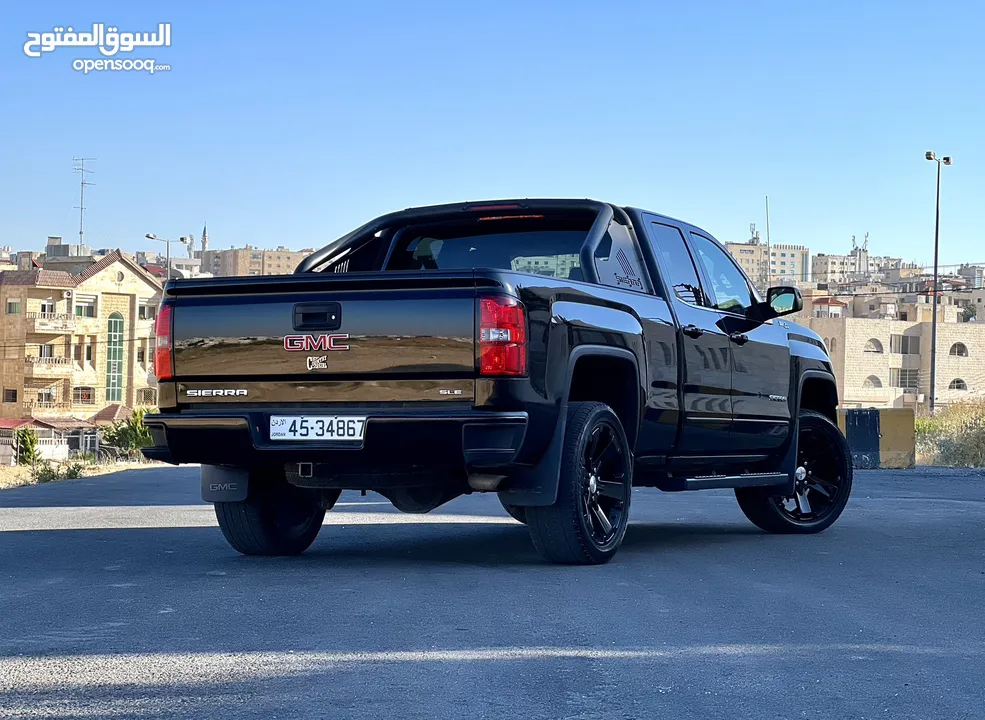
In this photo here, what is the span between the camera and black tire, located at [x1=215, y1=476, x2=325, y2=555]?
27.3 ft

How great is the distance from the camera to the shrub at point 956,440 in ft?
77.4

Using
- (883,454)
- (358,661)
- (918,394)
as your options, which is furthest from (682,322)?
(918,394)

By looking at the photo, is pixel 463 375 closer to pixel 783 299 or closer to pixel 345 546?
pixel 345 546

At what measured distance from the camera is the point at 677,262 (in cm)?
935

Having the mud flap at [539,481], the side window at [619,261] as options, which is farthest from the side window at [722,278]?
the mud flap at [539,481]

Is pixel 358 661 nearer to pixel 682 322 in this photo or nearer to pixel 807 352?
pixel 682 322

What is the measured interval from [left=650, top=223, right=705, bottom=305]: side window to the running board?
1.13m

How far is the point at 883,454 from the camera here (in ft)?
75.1

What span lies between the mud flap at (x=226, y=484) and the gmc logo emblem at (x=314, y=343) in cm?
103

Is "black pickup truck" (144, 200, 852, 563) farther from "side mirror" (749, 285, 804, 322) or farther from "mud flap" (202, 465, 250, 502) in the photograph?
"side mirror" (749, 285, 804, 322)

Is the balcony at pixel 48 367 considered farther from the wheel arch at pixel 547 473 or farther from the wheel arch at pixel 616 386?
the wheel arch at pixel 547 473

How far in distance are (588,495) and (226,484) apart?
6.61 ft

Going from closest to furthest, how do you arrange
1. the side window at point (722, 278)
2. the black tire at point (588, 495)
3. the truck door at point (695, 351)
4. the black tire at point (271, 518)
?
1. the black tire at point (588, 495)
2. the black tire at point (271, 518)
3. the truck door at point (695, 351)
4. the side window at point (722, 278)

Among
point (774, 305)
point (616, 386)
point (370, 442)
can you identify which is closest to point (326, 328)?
point (370, 442)
